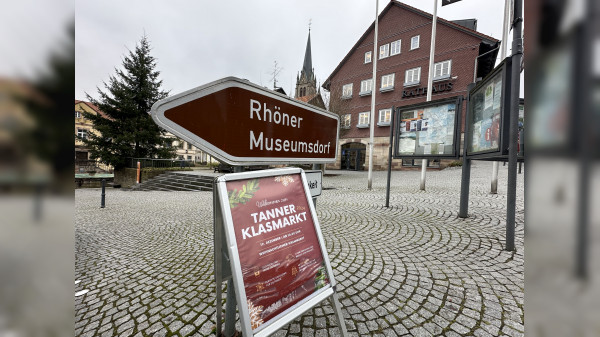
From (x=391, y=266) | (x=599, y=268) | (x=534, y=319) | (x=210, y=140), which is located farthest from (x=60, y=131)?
(x=391, y=266)

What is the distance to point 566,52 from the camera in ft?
1.16

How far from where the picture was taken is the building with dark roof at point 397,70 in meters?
18.5

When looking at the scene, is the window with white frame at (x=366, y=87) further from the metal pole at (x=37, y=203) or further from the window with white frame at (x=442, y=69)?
the metal pole at (x=37, y=203)

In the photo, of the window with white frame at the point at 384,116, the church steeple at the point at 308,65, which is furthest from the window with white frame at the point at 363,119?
the church steeple at the point at 308,65

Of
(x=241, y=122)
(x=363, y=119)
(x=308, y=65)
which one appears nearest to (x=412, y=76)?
(x=363, y=119)

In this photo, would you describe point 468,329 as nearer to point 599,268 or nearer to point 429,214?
point 599,268

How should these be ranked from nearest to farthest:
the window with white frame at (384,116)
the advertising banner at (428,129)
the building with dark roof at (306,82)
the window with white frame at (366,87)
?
the advertising banner at (428,129) < the window with white frame at (384,116) < the window with white frame at (366,87) < the building with dark roof at (306,82)

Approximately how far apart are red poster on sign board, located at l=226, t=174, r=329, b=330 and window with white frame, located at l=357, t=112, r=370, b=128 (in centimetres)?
2250

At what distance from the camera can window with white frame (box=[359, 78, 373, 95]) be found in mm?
23067

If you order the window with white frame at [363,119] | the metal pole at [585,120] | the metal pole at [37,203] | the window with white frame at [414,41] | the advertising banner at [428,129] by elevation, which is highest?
the window with white frame at [414,41]

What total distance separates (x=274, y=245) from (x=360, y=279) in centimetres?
157

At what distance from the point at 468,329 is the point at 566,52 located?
231cm

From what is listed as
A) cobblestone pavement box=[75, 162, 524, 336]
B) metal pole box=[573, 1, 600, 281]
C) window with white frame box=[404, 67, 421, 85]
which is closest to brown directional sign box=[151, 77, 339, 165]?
metal pole box=[573, 1, 600, 281]

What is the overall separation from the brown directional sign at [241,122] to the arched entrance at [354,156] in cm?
2265
